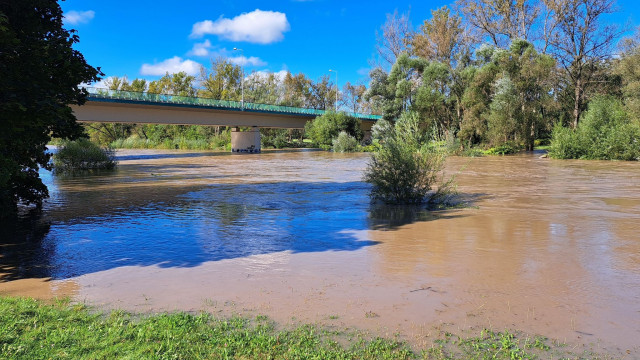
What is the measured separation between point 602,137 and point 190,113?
136 feet

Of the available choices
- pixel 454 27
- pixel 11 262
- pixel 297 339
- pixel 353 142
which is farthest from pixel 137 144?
pixel 297 339

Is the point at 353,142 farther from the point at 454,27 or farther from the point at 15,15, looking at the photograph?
the point at 15,15

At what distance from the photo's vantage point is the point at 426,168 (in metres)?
15.6

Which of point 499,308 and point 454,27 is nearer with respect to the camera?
point 499,308

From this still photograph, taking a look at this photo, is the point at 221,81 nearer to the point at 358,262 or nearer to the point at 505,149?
the point at 505,149

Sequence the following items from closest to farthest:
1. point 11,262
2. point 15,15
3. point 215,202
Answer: point 11,262
point 15,15
point 215,202

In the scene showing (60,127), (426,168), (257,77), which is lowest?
(426,168)

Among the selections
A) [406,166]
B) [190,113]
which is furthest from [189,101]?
[406,166]

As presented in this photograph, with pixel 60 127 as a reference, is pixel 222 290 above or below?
below

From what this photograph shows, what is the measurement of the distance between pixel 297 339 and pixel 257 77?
101111mm

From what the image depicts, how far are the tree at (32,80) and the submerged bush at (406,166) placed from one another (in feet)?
29.9

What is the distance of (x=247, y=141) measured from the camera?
2566 inches

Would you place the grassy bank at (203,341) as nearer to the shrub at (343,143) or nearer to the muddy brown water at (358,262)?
the muddy brown water at (358,262)

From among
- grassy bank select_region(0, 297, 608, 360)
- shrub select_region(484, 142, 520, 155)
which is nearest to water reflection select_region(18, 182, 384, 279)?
grassy bank select_region(0, 297, 608, 360)
